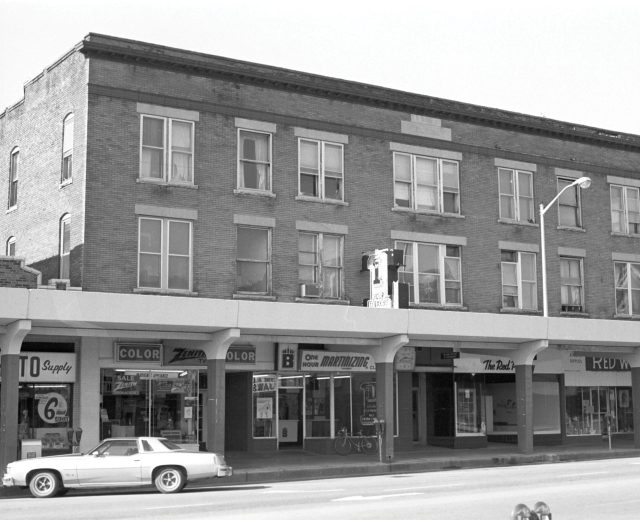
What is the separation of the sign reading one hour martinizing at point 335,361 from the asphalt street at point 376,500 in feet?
26.0

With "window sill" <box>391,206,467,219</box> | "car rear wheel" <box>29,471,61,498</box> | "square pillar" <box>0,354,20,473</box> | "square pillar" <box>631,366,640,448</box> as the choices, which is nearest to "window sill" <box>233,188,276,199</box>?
"window sill" <box>391,206,467,219</box>

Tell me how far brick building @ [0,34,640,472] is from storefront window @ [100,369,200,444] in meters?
0.07

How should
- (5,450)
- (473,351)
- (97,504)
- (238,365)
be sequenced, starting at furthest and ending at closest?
(473,351) < (238,365) < (5,450) < (97,504)

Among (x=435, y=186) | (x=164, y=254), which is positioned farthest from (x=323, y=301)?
(x=435, y=186)

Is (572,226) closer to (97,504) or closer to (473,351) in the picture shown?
(473,351)

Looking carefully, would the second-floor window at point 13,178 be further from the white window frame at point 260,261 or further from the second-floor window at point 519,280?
the second-floor window at point 519,280

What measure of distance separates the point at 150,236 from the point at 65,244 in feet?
8.91

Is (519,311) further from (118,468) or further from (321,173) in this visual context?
(118,468)

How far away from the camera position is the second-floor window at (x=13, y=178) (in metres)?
33.1

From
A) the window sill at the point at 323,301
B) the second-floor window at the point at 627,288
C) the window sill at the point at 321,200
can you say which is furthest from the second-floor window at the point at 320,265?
the second-floor window at the point at 627,288

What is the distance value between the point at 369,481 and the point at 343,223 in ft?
35.3

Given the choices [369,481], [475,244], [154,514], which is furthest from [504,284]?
[154,514]

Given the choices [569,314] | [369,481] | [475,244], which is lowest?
[369,481]

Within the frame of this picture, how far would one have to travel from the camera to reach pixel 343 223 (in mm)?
31734
